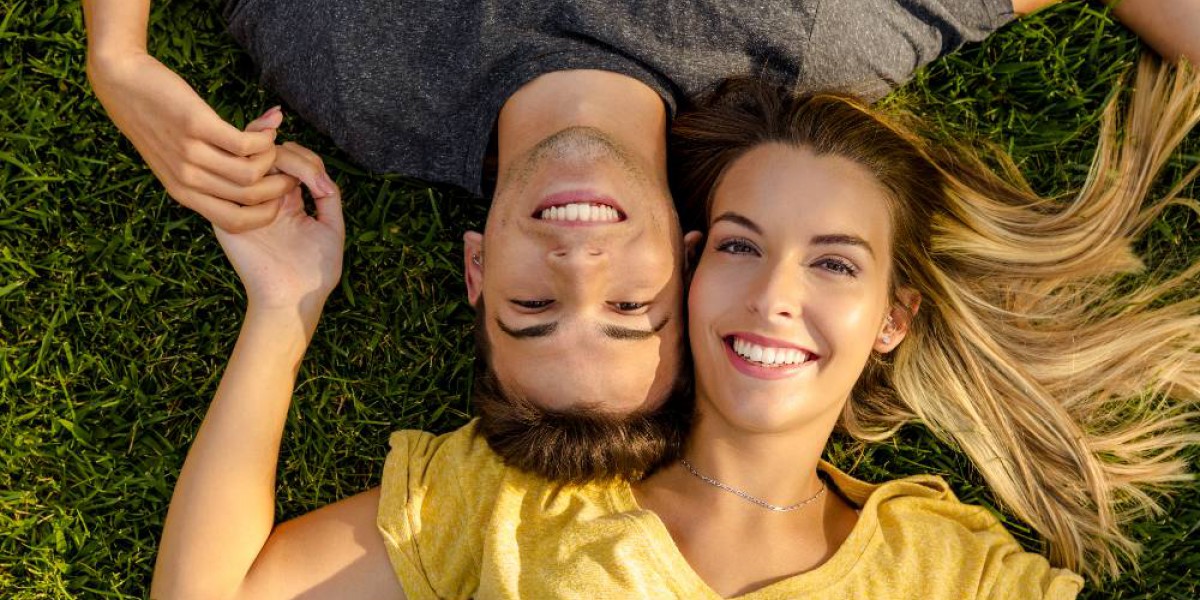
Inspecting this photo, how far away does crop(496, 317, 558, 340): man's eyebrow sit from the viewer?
10.6 feet

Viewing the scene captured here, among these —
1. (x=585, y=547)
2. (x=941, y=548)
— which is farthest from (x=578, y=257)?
(x=941, y=548)

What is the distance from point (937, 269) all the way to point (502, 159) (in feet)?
5.05

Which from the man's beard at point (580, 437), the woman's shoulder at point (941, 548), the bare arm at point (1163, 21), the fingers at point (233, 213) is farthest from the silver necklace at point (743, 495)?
the bare arm at point (1163, 21)

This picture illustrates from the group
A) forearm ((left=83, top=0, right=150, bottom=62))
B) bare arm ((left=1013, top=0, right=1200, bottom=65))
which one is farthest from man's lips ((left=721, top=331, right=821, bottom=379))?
forearm ((left=83, top=0, right=150, bottom=62))

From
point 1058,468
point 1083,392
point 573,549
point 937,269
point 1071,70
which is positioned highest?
point 1071,70

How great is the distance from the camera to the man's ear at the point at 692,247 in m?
3.56

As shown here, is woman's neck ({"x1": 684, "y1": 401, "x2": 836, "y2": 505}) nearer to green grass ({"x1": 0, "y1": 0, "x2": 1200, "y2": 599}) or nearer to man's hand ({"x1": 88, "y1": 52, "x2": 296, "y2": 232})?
green grass ({"x1": 0, "y1": 0, "x2": 1200, "y2": 599})

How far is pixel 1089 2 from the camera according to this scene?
4035 mm

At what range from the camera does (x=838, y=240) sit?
331 centimetres

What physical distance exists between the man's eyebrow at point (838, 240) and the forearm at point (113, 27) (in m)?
2.24

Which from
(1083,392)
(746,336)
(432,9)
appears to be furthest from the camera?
(1083,392)

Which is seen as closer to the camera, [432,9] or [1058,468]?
[432,9]

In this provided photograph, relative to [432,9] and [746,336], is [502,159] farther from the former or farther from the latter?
[746,336]

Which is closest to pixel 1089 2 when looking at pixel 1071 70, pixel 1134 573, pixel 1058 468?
pixel 1071 70
